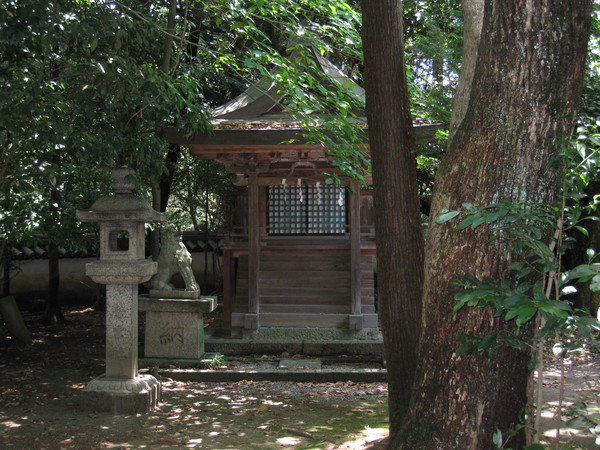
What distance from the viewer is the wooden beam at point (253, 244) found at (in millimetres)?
10711

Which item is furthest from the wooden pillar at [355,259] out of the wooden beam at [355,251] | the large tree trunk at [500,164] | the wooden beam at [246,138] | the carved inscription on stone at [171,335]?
the large tree trunk at [500,164]

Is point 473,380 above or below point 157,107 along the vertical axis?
below

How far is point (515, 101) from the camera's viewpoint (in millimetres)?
3324

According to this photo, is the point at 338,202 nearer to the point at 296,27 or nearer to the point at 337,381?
the point at 337,381

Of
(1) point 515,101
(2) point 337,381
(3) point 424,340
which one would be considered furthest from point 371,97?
(2) point 337,381

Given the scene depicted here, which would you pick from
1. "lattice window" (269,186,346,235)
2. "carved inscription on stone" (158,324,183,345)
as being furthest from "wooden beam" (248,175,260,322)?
"carved inscription on stone" (158,324,183,345)

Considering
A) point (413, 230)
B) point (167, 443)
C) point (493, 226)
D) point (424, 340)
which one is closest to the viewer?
point (493, 226)

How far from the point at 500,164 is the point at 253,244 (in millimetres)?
7736

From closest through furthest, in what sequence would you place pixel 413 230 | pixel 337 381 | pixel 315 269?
pixel 413 230 → pixel 337 381 → pixel 315 269

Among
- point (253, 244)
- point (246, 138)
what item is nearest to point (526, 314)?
point (246, 138)

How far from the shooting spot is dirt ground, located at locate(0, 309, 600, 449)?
5.73m

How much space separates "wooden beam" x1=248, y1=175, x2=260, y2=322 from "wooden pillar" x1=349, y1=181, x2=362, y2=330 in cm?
159

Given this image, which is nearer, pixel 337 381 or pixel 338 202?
pixel 337 381

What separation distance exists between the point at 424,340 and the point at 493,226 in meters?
0.77
